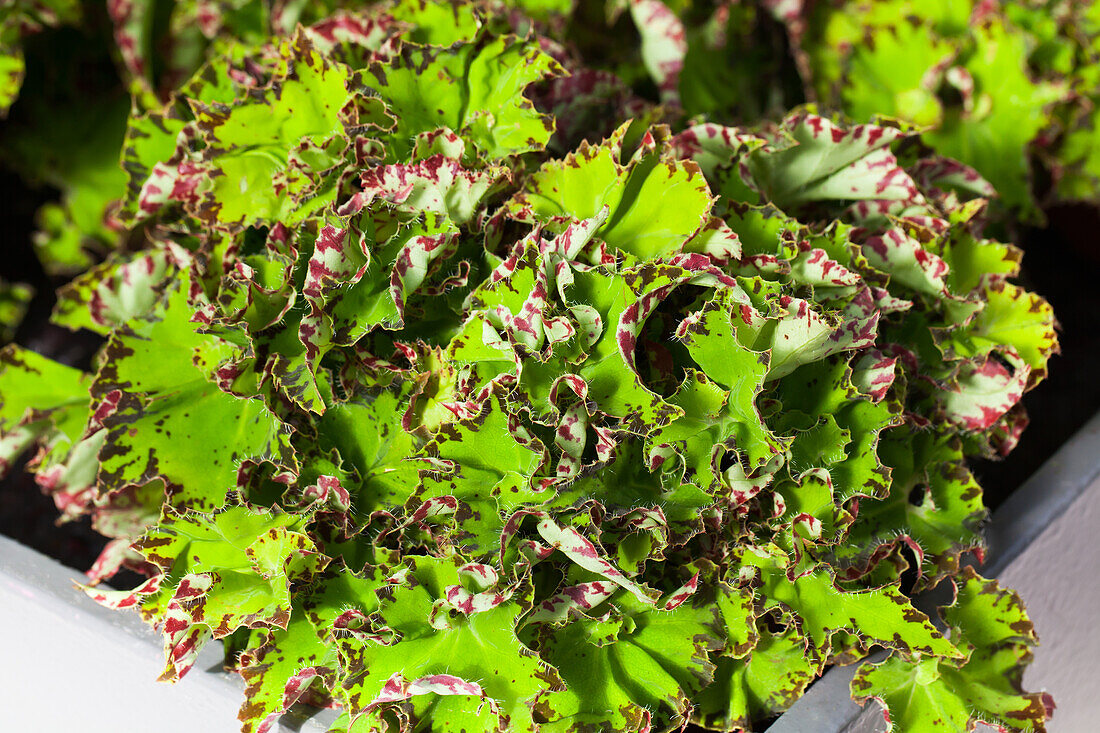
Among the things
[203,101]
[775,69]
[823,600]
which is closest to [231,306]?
[203,101]

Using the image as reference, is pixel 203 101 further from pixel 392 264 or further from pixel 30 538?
pixel 30 538

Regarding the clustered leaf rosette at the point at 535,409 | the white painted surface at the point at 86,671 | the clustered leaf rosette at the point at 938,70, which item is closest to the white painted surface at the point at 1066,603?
the clustered leaf rosette at the point at 535,409

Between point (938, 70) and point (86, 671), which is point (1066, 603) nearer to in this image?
point (938, 70)

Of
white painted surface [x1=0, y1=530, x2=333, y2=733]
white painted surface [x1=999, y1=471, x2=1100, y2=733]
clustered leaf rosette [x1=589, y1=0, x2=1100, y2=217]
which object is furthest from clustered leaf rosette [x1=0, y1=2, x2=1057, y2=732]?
clustered leaf rosette [x1=589, y1=0, x2=1100, y2=217]

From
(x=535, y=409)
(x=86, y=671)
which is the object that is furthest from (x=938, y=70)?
(x=86, y=671)

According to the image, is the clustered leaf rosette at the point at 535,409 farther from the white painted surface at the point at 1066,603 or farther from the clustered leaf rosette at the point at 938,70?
the clustered leaf rosette at the point at 938,70

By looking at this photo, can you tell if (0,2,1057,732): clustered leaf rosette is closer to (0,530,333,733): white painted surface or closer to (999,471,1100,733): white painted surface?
(0,530,333,733): white painted surface
